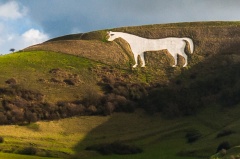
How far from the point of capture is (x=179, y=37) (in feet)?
267

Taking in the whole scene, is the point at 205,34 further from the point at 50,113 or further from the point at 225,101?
the point at 50,113

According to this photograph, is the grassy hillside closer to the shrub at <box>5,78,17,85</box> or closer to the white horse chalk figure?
the shrub at <box>5,78,17,85</box>

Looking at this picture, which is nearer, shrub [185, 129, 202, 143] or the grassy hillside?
the grassy hillside

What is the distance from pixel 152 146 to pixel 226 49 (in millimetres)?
31078

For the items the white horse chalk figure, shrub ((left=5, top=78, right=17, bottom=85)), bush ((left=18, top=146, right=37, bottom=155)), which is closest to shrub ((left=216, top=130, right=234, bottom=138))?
bush ((left=18, top=146, right=37, bottom=155))

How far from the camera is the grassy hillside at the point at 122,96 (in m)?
52.2

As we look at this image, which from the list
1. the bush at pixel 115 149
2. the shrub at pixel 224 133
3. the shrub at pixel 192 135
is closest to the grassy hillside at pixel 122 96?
the shrub at pixel 224 133

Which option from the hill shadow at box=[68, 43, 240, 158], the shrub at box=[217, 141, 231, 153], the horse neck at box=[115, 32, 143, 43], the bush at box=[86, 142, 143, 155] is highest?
the horse neck at box=[115, 32, 143, 43]

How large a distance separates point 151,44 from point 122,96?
13544 millimetres

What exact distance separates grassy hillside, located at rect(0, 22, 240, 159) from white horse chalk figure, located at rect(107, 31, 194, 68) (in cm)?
91

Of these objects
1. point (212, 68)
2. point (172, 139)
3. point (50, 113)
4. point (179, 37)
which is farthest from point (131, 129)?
point (179, 37)

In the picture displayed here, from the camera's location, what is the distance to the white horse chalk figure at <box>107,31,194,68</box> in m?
76.4

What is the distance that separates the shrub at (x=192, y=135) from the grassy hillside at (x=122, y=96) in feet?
0.35

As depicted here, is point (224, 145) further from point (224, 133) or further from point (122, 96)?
point (122, 96)
